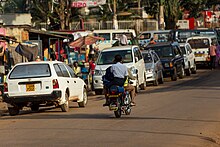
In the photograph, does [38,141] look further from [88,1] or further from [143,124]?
[88,1]

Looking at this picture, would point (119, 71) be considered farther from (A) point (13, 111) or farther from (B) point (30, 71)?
(A) point (13, 111)

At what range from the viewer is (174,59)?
33500 millimetres

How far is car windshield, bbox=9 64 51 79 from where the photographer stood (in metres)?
19.0

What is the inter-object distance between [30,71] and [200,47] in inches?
945

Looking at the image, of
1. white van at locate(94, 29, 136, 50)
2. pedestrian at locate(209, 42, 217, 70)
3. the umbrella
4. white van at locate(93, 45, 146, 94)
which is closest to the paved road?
white van at locate(93, 45, 146, 94)

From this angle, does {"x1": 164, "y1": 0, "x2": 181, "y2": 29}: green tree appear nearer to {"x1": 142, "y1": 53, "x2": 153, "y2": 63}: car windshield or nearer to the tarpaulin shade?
the tarpaulin shade

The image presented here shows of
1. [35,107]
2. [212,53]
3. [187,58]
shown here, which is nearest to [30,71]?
[35,107]

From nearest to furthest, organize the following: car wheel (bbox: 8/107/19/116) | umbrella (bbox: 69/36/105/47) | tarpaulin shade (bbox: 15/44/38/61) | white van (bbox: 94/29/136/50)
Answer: car wheel (bbox: 8/107/19/116) < tarpaulin shade (bbox: 15/44/38/61) < umbrella (bbox: 69/36/105/47) < white van (bbox: 94/29/136/50)

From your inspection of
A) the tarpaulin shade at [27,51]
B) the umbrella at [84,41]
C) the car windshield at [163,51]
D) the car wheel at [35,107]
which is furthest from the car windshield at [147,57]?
the car wheel at [35,107]

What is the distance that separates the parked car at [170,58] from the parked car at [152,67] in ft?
4.74

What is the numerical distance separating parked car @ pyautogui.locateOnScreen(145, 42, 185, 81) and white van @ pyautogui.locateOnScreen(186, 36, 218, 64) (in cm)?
691

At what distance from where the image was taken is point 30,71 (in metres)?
19.2

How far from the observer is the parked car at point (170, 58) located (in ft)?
109

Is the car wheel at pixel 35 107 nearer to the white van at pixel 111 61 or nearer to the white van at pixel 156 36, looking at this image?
the white van at pixel 111 61
